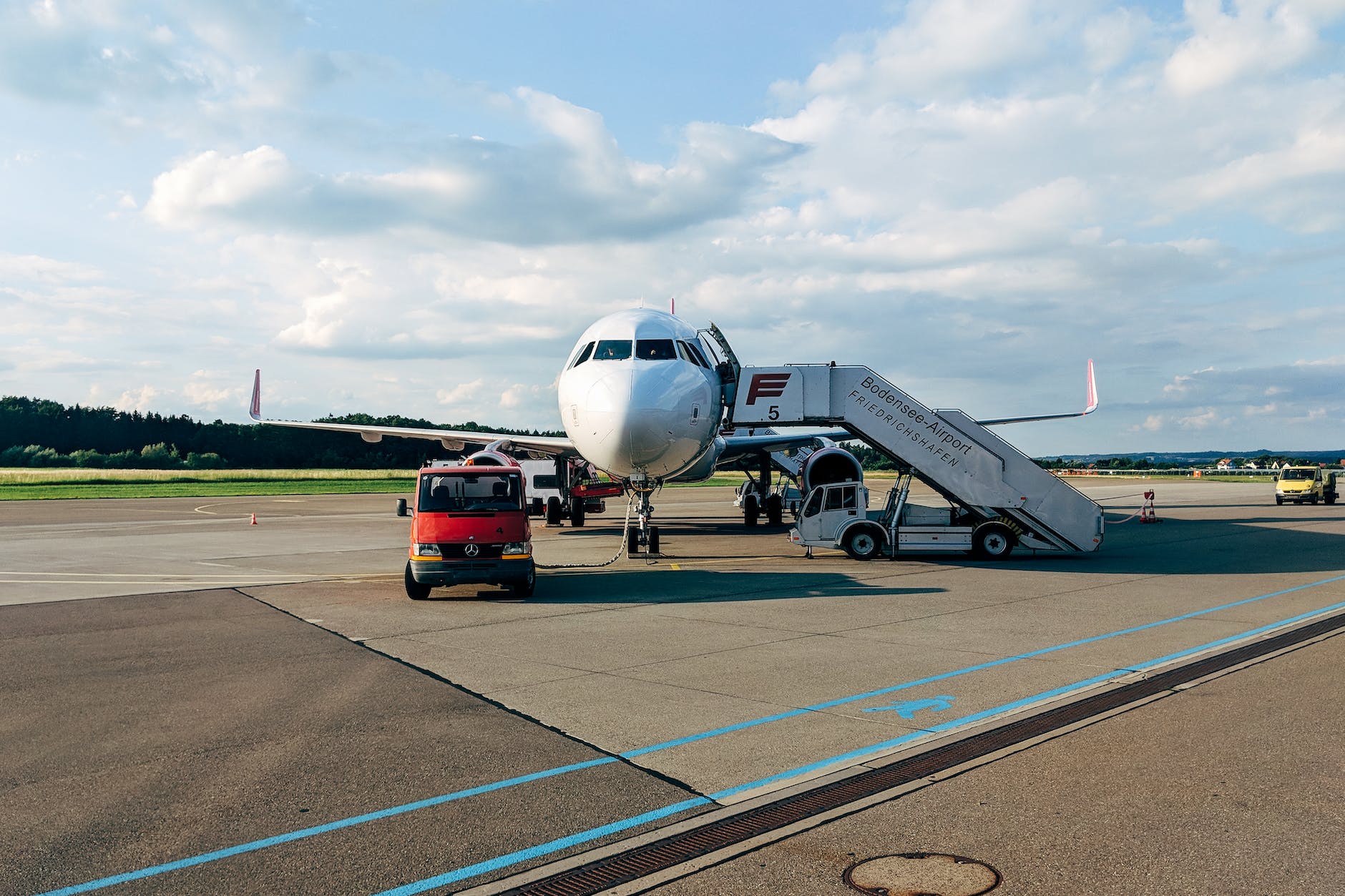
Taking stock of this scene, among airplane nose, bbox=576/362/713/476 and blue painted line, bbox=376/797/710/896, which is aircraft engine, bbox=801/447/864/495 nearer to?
airplane nose, bbox=576/362/713/476

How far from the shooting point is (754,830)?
542 cm

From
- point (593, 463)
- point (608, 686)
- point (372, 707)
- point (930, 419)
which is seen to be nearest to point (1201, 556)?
point (930, 419)

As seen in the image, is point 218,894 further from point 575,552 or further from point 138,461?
point 138,461

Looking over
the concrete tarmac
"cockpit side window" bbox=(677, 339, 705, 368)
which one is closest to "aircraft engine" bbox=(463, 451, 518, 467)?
the concrete tarmac

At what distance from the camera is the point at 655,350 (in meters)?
19.8

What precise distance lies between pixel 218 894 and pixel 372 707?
3.71 m

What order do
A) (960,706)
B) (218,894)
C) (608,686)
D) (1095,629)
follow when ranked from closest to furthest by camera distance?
(218,894) → (960,706) → (608,686) → (1095,629)

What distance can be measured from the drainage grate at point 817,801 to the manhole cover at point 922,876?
2.34 ft

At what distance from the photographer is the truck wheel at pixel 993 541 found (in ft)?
69.2

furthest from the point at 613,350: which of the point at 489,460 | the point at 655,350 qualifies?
the point at 489,460

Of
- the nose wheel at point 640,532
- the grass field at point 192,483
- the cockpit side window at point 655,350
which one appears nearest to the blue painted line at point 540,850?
the cockpit side window at point 655,350

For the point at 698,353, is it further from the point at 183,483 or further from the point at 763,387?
the point at 183,483

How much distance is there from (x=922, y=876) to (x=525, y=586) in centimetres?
1108

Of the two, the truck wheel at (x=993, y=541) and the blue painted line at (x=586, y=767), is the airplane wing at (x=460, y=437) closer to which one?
the truck wheel at (x=993, y=541)
